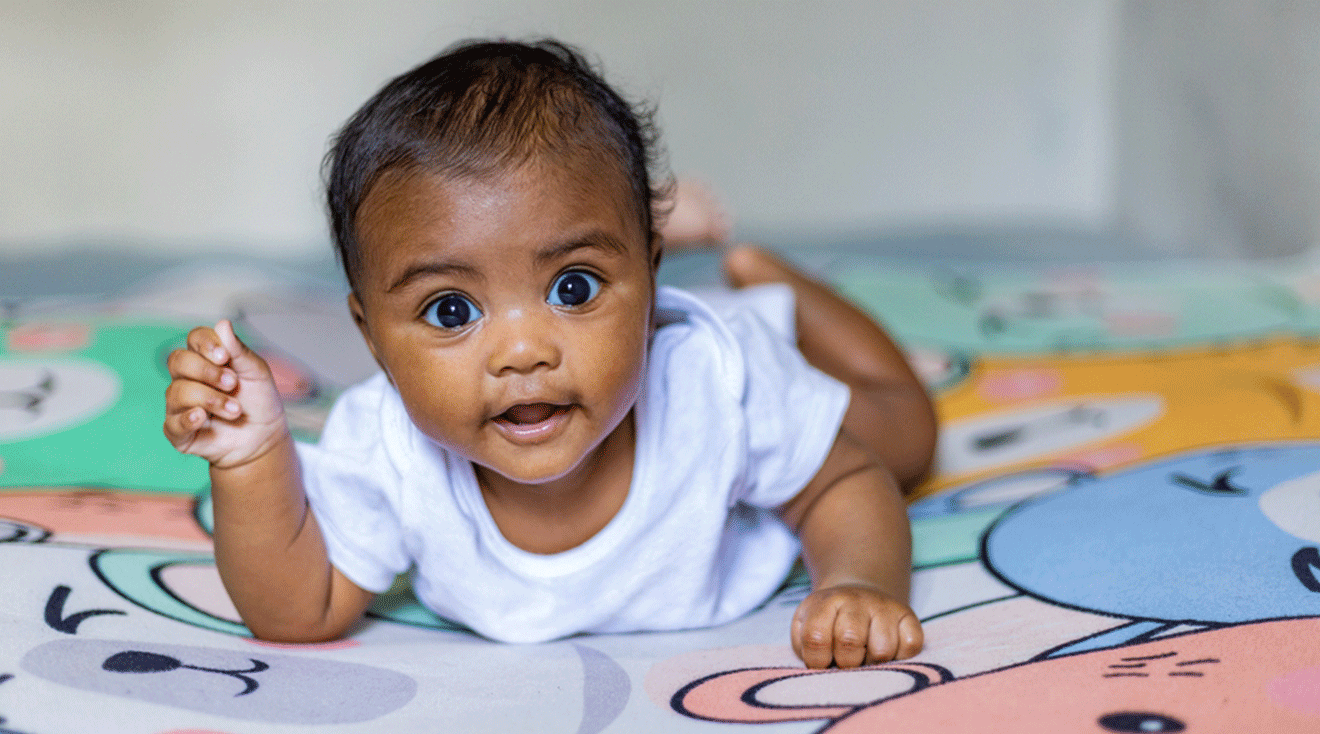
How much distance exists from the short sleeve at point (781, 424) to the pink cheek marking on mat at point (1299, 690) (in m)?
0.36

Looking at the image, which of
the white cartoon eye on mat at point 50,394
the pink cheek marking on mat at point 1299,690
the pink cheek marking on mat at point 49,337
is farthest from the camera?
the pink cheek marking on mat at point 49,337

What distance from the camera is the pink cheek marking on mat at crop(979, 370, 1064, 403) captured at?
48.8 inches

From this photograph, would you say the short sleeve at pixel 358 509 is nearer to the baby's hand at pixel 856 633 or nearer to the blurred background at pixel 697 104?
the baby's hand at pixel 856 633

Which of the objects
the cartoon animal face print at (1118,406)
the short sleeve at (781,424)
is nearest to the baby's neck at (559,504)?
the short sleeve at (781,424)

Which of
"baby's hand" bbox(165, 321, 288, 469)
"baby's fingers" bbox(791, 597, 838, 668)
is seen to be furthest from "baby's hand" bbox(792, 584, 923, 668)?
"baby's hand" bbox(165, 321, 288, 469)

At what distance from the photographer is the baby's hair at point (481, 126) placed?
67 cm

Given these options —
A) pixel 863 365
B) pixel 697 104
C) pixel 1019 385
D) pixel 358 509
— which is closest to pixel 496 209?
pixel 358 509

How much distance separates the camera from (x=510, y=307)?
65cm

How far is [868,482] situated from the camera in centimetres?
85

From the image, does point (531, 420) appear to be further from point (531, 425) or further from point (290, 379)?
point (290, 379)

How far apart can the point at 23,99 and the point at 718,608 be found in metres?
2.48

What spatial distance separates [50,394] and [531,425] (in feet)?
1.90

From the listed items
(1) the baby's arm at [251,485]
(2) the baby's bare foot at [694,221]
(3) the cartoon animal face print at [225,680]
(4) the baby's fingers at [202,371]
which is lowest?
(3) the cartoon animal face print at [225,680]

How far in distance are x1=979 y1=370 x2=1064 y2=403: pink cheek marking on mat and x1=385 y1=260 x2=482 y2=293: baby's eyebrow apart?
0.75 metres
